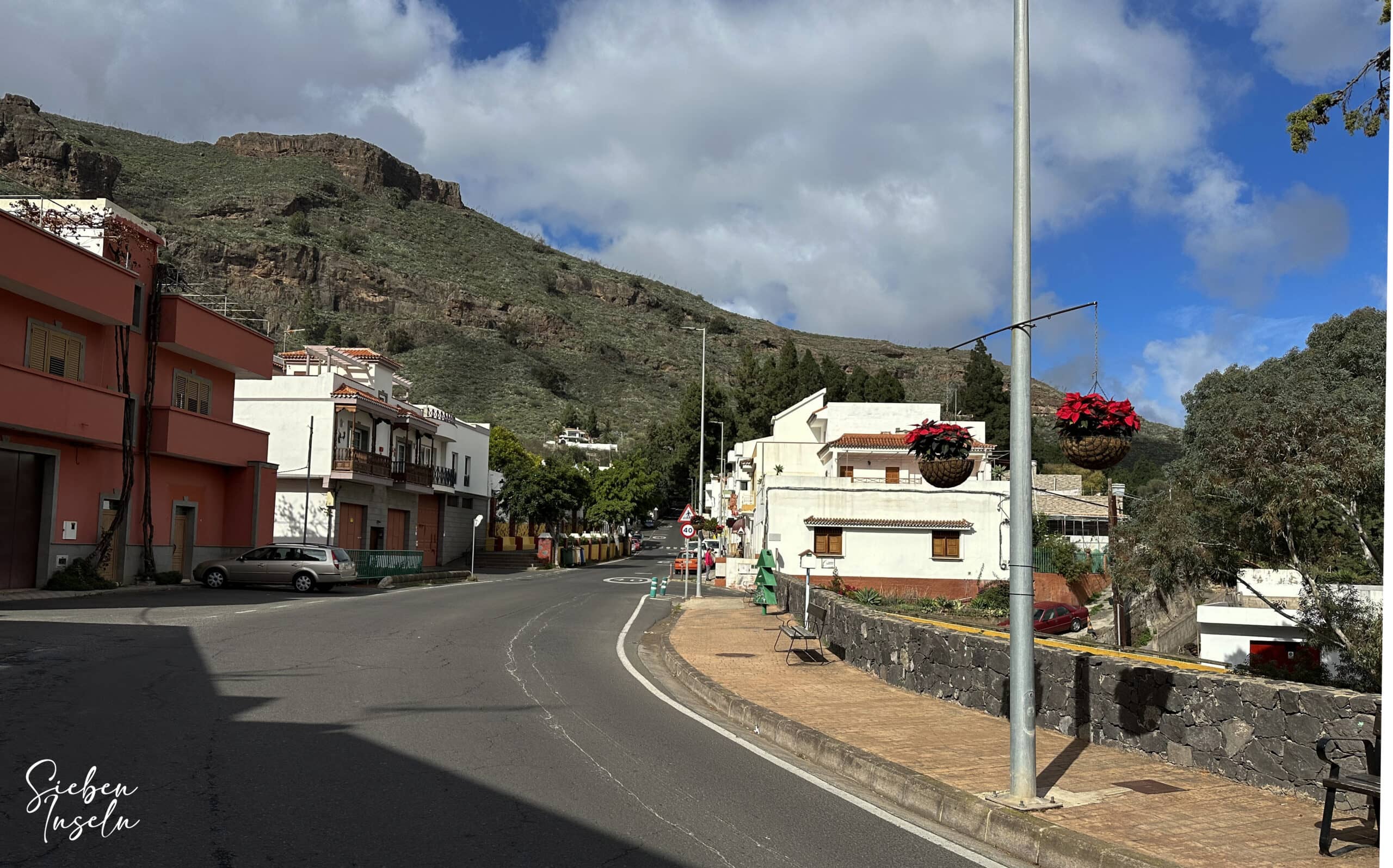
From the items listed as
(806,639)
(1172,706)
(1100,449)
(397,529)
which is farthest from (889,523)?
(1100,449)

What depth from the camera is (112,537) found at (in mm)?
29328

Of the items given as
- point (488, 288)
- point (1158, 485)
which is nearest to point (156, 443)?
point (1158, 485)

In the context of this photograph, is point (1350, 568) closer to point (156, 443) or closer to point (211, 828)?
point (211, 828)

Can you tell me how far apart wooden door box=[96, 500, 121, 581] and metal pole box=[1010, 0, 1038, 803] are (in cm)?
2841

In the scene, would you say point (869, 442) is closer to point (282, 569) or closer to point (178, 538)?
point (282, 569)

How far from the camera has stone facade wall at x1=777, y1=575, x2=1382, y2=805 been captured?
704 cm

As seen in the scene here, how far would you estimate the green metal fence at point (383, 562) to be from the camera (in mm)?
36656

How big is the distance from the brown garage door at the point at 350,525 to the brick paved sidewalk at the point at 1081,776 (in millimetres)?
35051

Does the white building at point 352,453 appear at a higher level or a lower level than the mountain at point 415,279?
lower

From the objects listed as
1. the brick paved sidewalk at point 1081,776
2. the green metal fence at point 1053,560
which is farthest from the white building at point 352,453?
the brick paved sidewalk at point 1081,776

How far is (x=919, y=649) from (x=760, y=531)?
34.0 metres

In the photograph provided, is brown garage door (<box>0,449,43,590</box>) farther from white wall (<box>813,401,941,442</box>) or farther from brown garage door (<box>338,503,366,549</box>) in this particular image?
white wall (<box>813,401,941,442</box>)

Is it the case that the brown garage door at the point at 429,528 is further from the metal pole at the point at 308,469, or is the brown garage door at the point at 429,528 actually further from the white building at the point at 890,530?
the white building at the point at 890,530

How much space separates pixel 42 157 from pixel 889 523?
111951 mm
